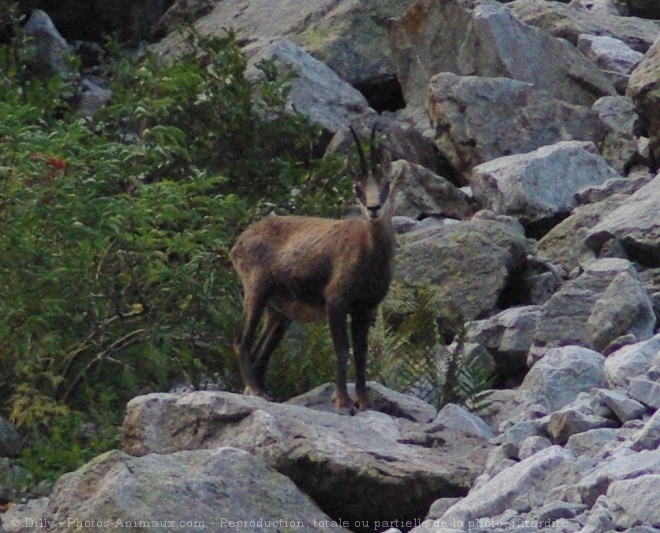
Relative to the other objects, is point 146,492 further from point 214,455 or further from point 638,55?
point 638,55

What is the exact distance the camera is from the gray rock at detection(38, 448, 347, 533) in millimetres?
8148

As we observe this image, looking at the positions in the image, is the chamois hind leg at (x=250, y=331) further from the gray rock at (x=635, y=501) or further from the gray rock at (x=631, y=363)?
the gray rock at (x=635, y=501)

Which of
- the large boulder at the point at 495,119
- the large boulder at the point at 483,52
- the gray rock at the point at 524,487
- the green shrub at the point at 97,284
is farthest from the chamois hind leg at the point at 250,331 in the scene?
the large boulder at the point at 483,52

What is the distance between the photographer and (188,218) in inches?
511

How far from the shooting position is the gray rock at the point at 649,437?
8125 millimetres

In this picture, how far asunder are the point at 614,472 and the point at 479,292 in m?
6.89

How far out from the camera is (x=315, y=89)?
18.7 meters

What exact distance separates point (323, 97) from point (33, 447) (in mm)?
8184

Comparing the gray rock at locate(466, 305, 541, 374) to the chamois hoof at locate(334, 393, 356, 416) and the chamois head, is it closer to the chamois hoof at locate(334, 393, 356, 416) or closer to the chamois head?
the chamois head

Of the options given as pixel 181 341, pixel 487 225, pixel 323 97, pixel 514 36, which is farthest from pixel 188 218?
pixel 514 36

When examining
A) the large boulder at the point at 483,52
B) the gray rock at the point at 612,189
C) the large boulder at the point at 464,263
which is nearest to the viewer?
the large boulder at the point at 464,263

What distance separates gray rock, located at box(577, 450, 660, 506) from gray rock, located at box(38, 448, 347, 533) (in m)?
1.63

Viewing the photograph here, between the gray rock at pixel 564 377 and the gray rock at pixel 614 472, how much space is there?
210 cm

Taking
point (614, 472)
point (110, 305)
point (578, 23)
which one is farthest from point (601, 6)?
point (614, 472)
